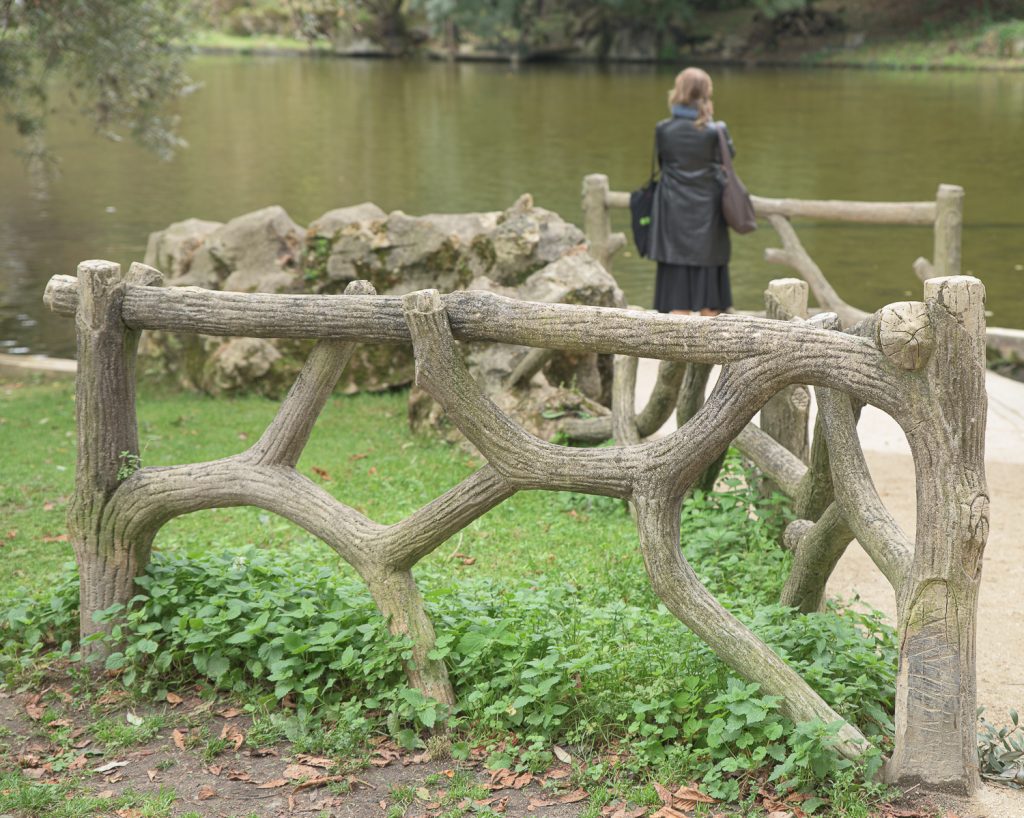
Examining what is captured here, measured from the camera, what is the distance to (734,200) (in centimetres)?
842

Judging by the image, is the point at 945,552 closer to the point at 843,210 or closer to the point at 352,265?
the point at 352,265

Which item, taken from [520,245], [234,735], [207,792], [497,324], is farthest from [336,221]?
[207,792]

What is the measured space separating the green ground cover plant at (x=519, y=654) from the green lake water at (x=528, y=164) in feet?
27.4

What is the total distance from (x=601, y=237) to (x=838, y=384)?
24.7 feet

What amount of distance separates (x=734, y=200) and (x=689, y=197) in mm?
310

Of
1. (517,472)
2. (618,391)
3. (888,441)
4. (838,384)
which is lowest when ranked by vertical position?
(888,441)

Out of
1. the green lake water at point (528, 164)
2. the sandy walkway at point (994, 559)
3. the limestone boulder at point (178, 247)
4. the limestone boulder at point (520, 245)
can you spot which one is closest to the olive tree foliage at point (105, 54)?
the limestone boulder at point (178, 247)

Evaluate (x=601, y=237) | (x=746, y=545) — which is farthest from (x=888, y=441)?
(x=601, y=237)

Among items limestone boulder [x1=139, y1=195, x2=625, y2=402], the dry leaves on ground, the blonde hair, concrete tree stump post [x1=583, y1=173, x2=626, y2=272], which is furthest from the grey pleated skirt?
the dry leaves on ground

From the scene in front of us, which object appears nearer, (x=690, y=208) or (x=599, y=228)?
(x=690, y=208)

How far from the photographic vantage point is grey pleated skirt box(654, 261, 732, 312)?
345 inches

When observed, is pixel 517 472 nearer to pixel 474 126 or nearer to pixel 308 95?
pixel 474 126

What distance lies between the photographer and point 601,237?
35.6 feet

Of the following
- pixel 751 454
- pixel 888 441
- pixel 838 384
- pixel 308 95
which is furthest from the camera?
pixel 308 95
